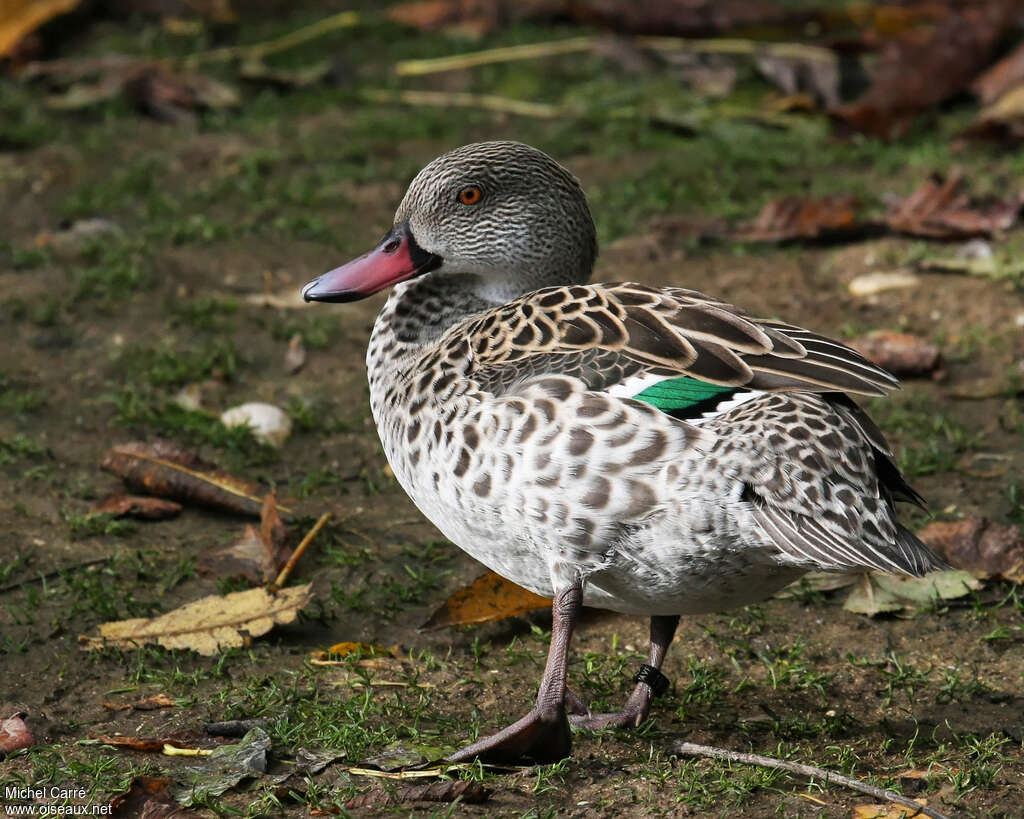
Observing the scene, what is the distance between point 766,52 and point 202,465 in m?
4.88

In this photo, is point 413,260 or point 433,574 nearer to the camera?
point 413,260

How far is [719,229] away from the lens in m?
6.42

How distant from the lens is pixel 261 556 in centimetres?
435

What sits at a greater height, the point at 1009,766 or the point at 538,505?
the point at 538,505

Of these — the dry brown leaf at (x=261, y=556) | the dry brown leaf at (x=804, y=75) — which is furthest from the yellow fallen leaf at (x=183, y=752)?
the dry brown leaf at (x=804, y=75)

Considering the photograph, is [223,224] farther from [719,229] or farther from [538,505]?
[538,505]

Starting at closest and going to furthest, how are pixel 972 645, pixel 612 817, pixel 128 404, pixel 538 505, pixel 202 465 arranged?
pixel 612 817, pixel 538 505, pixel 972 645, pixel 202 465, pixel 128 404

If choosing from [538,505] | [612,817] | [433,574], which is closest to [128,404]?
[433,574]

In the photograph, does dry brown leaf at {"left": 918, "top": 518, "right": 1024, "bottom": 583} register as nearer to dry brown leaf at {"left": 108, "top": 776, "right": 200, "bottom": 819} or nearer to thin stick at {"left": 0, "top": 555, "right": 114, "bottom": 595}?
dry brown leaf at {"left": 108, "top": 776, "right": 200, "bottom": 819}

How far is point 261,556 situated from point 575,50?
16.9 feet

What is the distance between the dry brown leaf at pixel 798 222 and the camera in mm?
6293

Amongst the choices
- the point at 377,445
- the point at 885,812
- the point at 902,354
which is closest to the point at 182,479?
the point at 377,445

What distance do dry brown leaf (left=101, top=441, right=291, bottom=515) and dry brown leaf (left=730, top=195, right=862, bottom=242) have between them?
2.75 meters

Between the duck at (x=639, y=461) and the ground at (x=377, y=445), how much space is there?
371mm
